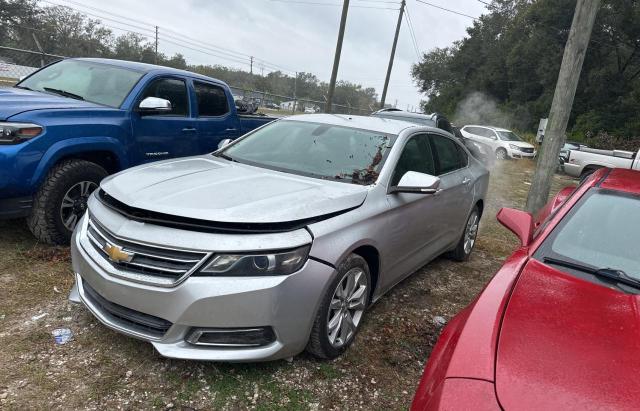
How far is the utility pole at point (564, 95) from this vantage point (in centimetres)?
627

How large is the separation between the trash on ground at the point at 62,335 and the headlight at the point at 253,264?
1.20 meters

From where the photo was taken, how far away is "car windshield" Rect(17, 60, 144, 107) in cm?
473

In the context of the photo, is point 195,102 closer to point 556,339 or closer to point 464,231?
point 464,231

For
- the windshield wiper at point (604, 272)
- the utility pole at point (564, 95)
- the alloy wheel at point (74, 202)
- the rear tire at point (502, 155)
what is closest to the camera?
the windshield wiper at point (604, 272)

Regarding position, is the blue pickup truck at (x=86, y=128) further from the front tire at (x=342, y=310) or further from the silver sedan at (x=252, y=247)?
the front tire at (x=342, y=310)

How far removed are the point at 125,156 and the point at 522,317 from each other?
13.0 feet

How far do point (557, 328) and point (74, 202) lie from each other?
3955 millimetres

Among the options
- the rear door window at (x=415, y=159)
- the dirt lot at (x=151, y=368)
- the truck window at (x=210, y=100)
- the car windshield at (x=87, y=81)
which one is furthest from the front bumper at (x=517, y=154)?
the car windshield at (x=87, y=81)

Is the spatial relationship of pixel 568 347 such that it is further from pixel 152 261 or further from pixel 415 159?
pixel 415 159

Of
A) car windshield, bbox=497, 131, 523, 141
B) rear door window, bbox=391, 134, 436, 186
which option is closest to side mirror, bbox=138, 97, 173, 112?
rear door window, bbox=391, 134, 436, 186

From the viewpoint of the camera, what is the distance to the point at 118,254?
8.06 feet

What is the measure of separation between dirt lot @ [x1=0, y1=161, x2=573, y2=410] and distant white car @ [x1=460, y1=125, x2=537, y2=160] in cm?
1883

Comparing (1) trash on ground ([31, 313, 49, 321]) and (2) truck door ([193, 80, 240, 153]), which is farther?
(2) truck door ([193, 80, 240, 153])

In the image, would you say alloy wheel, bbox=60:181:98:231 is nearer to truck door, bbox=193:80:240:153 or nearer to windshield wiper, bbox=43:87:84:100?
windshield wiper, bbox=43:87:84:100
